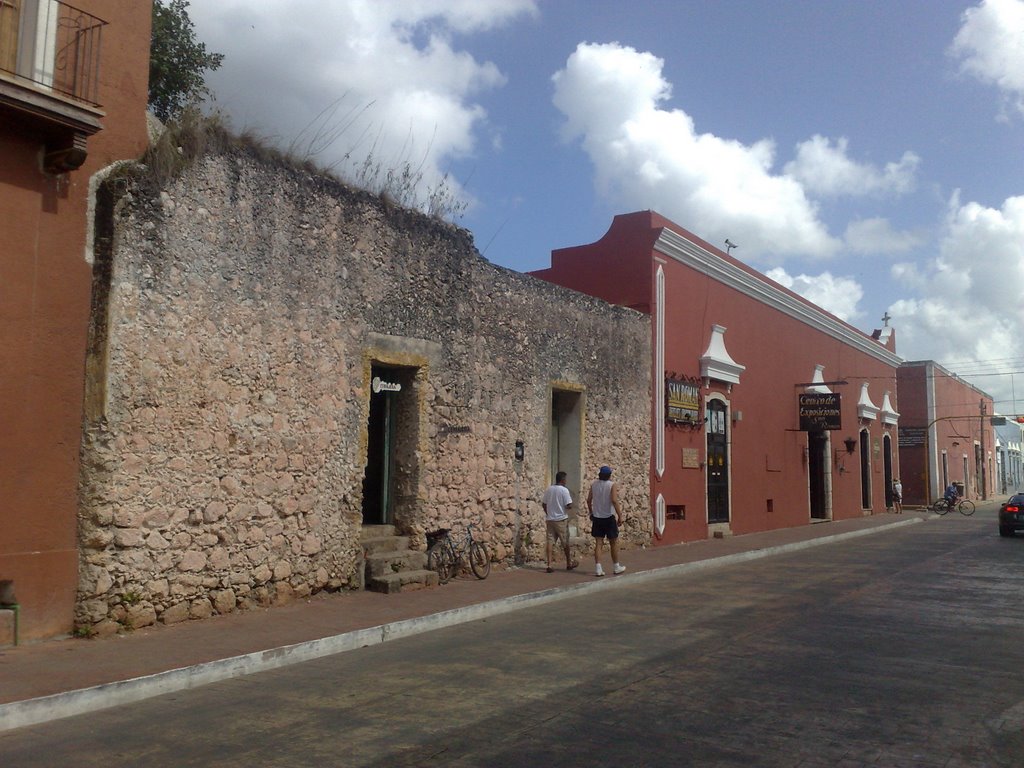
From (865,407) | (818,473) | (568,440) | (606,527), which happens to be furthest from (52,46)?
(865,407)

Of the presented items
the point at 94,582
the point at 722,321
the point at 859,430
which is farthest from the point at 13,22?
the point at 859,430

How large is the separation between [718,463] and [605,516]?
8426 millimetres

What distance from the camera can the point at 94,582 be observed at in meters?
A: 7.80

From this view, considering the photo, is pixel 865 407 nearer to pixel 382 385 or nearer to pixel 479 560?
pixel 479 560

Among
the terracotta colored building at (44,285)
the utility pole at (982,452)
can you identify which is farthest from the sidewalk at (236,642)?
the utility pole at (982,452)

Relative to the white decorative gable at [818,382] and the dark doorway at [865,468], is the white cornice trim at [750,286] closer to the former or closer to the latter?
the white decorative gable at [818,382]

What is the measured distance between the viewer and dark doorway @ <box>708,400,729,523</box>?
65.8ft

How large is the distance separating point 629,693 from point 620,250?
44.5 ft

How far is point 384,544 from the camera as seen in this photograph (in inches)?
440

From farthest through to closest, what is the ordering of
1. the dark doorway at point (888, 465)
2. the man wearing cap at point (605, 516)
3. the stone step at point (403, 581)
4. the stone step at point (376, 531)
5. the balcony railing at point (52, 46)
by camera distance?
the dark doorway at point (888, 465) → the man wearing cap at point (605, 516) → the stone step at point (376, 531) → the stone step at point (403, 581) → the balcony railing at point (52, 46)

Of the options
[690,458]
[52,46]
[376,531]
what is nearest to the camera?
[52,46]

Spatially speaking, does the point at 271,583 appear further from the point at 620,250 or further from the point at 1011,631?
the point at 620,250

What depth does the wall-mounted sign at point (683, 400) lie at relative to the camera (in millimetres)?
18328

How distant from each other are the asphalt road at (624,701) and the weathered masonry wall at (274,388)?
6.78ft
